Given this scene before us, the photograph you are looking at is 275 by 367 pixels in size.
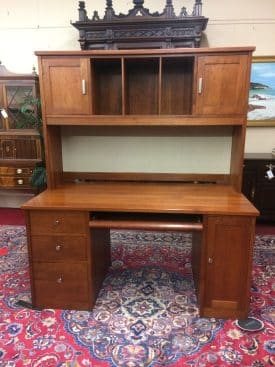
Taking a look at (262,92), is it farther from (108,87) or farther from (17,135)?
(17,135)

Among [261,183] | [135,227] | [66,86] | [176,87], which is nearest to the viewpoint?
[135,227]

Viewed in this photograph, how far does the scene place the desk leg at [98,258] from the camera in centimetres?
203

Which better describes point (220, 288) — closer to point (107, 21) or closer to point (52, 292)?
point (52, 292)

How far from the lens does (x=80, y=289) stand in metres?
2.00

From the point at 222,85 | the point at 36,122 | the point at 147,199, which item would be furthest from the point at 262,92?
the point at 36,122

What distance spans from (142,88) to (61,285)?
167 cm

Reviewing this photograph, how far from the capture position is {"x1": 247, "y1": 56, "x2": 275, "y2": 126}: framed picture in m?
3.46

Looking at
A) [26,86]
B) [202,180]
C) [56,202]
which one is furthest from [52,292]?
[26,86]

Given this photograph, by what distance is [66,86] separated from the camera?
81.9 inches

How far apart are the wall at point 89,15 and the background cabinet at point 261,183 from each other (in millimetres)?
473

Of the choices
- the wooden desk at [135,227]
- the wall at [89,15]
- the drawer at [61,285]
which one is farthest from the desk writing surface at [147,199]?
the wall at [89,15]

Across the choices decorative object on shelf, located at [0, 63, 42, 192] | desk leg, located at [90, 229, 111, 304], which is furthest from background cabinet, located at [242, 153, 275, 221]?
decorative object on shelf, located at [0, 63, 42, 192]

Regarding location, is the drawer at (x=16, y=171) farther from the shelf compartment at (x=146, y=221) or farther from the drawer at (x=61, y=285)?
the shelf compartment at (x=146, y=221)

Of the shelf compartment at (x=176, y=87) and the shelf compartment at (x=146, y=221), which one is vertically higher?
the shelf compartment at (x=176, y=87)
